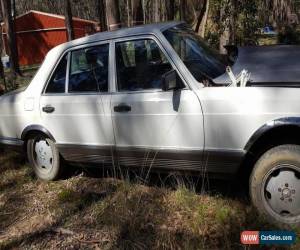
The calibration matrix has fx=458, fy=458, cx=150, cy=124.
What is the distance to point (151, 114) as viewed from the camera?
4.80m

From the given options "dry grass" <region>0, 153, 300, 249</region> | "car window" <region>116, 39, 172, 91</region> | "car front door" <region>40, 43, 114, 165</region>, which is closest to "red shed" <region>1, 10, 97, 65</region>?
"car front door" <region>40, 43, 114, 165</region>

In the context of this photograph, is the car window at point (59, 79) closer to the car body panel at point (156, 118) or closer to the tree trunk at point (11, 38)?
the car body panel at point (156, 118)

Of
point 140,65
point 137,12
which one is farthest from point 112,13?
point 140,65

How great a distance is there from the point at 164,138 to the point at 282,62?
1.55 m

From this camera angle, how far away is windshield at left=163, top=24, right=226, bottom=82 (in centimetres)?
484

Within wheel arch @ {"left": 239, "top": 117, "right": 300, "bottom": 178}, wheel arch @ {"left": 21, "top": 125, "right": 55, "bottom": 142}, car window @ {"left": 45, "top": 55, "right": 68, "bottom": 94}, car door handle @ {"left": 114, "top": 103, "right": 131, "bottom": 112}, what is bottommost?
wheel arch @ {"left": 21, "top": 125, "right": 55, "bottom": 142}

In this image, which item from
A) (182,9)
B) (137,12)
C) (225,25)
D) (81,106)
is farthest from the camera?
(182,9)

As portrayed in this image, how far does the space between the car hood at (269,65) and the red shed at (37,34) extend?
3439 cm

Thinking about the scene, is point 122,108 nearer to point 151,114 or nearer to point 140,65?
point 151,114

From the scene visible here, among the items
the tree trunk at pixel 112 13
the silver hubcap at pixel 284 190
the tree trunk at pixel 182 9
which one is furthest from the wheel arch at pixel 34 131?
the tree trunk at pixel 182 9

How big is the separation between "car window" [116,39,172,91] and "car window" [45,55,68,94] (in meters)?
0.84

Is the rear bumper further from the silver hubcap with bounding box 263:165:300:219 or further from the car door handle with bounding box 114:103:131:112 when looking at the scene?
the silver hubcap with bounding box 263:165:300:219

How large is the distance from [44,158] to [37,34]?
34.6 metres

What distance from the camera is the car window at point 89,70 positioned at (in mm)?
5277
